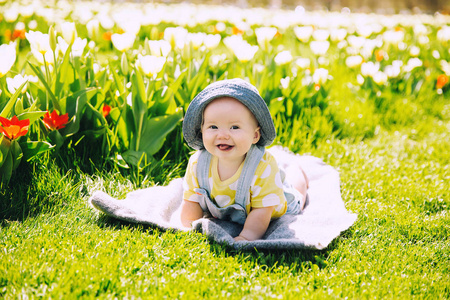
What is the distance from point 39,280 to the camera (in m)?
1.77

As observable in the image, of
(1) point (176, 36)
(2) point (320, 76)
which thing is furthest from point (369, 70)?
(1) point (176, 36)

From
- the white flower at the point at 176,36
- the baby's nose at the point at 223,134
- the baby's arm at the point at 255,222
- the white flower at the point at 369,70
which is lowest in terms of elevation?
the baby's arm at the point at 255,222

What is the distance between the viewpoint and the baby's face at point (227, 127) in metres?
2.05

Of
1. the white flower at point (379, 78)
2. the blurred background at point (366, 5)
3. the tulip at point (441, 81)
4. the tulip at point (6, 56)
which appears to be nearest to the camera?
the tulip at point (6, 56)

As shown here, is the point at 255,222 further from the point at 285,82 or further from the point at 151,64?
the point at 285,82

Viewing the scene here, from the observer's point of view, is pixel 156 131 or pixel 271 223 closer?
pixel 271 223

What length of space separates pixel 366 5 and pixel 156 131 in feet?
43.5

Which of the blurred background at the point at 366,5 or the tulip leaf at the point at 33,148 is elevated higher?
the blurred background at the point at 366,5

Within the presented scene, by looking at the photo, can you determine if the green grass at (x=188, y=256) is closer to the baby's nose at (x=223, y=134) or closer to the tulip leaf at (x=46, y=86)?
the tulip leaf at (x=46, y=86)

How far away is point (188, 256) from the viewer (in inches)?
79.7

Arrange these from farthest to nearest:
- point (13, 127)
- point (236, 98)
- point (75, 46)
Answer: point (75, 46) < point (13, 127) < point (236, 98)

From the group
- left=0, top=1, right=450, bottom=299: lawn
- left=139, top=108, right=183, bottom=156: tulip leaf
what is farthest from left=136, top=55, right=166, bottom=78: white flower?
left=139, top=108, right=183, bottom=156: tulip leaf

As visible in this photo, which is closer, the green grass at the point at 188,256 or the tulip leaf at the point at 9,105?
the green grass at the point at 188,256

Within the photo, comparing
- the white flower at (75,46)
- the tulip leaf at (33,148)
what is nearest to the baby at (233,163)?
the tulip leaf at (33,148)
